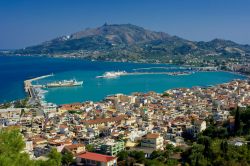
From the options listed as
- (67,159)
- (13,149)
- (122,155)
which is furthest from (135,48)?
(13,149)

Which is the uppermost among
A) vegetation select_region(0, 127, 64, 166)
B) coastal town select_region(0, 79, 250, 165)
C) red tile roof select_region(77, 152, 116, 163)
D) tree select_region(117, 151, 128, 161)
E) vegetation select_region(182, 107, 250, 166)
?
vegetation select_region(0, 127, 64, 166)

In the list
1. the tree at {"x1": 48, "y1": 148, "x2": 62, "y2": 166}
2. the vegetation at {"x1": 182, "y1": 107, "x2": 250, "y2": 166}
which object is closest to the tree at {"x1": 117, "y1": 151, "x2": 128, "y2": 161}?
the vegetation at {"x1": 182, "y1": 107, "x2": 250, "y2": 166}

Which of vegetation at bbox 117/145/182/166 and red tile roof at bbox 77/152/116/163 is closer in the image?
vegetation at bbox 117/145/182/166

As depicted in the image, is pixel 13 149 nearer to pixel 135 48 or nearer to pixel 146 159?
pixel 146 159

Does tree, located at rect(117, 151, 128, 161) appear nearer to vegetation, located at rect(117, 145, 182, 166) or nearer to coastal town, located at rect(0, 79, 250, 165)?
vegetation, located at rect(117, 145, 182, 166)

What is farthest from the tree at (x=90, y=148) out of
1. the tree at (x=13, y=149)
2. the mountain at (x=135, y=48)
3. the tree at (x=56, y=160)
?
the mountain at (x=135, y=48)

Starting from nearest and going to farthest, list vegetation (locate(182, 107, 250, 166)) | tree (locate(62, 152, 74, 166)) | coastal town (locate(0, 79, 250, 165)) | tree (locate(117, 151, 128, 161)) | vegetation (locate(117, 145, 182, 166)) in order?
vegetation (locate(182, 107, 250, 166)), vegetation (locate(117, 145, 182, 166)), tree (locate(62, 152, 74, 166)), tree (locate(117, 151, 128, 161)), coastal town (locate(0, 79, 250, 165))

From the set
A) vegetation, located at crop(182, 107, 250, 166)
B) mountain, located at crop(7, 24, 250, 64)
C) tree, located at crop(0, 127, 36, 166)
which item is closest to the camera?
tree, located at crop(0, 127, 36, 166)

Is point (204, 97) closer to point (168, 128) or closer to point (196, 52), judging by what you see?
point (168, 128)
